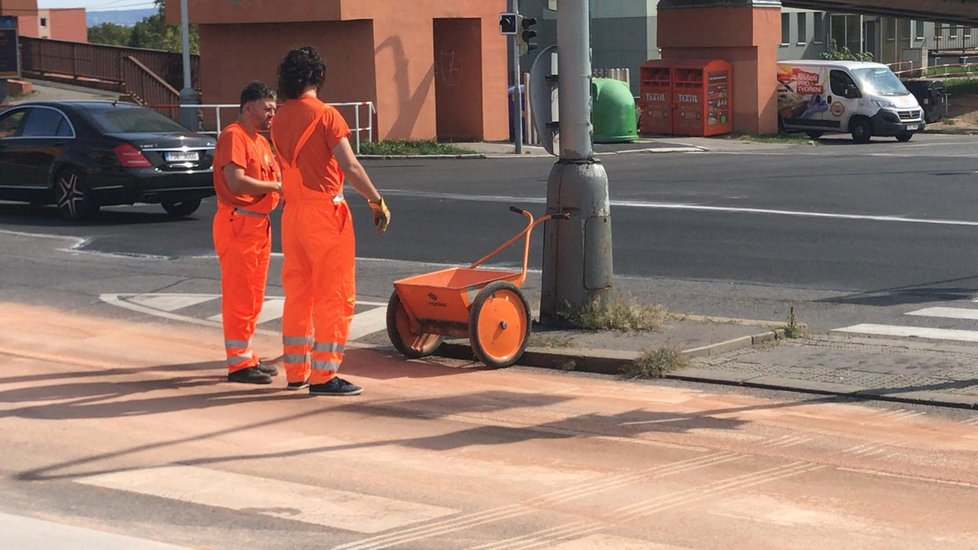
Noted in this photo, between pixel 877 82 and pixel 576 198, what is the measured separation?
29.0 meters

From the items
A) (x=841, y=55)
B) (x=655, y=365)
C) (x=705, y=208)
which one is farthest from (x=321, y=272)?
(x=841, y=55)

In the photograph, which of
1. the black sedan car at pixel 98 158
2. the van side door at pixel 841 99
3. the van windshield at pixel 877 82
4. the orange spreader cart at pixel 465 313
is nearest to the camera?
Result: the orange spreader cart at pixel 465 313

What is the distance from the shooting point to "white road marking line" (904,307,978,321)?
11.1 m

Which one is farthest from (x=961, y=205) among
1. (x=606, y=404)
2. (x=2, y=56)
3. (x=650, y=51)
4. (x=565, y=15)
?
(x=650, y=51)

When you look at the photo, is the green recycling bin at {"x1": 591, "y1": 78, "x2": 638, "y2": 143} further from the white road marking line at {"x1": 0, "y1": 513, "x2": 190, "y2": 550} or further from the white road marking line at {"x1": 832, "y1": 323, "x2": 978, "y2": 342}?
the white road marking line at {"x1": 0, "y1": 513, "x2": 190, "y2": 550}

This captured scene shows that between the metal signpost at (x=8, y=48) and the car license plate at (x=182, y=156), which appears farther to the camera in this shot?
the metal signpost at (x=8, y=48)

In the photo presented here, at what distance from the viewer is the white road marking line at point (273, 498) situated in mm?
5984

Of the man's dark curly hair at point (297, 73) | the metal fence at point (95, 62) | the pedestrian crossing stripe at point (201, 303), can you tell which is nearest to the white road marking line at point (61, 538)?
the man's dark curly hair at point (297, 73)

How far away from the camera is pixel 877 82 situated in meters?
37.4

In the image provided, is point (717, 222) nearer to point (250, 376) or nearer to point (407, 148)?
point (250, 376)

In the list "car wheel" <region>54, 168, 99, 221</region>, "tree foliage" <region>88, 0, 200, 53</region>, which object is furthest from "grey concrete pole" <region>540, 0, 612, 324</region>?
"tree foliage" <region>88, 0, 200, 53</region>

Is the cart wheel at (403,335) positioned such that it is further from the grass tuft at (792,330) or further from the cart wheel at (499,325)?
the grass tuft at (792,330)

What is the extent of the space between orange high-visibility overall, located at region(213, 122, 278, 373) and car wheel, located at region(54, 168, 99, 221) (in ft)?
31.0

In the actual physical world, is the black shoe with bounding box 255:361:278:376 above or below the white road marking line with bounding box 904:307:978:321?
above
